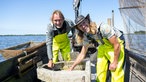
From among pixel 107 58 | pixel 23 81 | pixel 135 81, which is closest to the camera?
pixel 107 58

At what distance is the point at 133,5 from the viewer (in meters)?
11.7

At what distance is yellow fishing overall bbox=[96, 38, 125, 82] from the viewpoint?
526 cm

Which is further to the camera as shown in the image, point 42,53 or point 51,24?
point 42,53

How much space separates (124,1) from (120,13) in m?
0.51

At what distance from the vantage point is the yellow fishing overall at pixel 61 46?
7.11 metres

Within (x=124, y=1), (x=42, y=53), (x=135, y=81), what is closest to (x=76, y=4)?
(x=124, y=1)

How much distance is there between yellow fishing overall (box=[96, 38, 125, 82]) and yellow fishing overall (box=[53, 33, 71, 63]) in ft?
5.63

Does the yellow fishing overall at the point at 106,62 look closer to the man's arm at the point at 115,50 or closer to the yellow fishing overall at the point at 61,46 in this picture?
the man's arm at the point at 115,50

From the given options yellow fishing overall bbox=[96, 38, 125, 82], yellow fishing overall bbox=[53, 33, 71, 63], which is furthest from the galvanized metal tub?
yellow fishing overall bbox=[53, 33, 71, 63]

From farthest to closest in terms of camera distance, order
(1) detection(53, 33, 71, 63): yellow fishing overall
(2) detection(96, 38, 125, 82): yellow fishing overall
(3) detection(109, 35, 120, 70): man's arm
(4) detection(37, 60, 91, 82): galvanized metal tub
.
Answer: (1) detection(53, 33, 71, 63): yellow fishing overall < (2) detection(96, 38, 125, 82): yellow fishing overall < (3) detection(109, 35, 120, 70): man's arm < (4) detection(37, 60, 91, 82): galvanized metal tub

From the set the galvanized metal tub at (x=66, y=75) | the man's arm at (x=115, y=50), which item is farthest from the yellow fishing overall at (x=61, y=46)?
the man's arm at (x=115, y=50)

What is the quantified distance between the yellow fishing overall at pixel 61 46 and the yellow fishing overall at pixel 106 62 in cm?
172

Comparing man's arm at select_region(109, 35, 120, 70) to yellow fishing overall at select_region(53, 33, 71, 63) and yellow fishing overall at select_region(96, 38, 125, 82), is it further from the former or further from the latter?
yellow fishing overall at select_region(53, 33, 71, 63)

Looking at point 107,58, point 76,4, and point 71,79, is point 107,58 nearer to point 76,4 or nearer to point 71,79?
point 71,79
